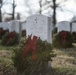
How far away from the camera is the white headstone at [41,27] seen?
27.3 ft

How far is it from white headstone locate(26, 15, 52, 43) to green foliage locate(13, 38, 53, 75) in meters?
0.74

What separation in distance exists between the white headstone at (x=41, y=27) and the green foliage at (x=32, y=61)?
0.74 metres

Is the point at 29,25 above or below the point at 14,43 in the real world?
above

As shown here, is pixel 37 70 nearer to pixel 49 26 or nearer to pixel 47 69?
pixel 47 69

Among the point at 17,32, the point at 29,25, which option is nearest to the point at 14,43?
the point at 17,32

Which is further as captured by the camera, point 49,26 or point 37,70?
point 49,26

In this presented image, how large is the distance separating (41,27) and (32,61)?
1.63 m

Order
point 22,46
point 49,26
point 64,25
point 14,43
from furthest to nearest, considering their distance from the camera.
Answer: point 64,25 → point 14,43 → point 49,26 → point 22,46

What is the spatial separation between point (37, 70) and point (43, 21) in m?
1.96

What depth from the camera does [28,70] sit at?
700cm

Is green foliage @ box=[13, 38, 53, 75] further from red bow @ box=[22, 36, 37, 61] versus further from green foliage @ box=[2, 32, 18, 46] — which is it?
green foliage @ box=[2, 32, 18, 46]

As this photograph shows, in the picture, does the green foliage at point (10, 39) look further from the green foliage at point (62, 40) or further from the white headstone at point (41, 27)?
the white headstone at point (41, 27)

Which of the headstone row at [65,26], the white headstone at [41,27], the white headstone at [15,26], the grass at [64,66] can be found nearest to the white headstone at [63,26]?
the headstone row at [65,26]

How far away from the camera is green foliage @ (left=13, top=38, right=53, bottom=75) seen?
7.02 metres
